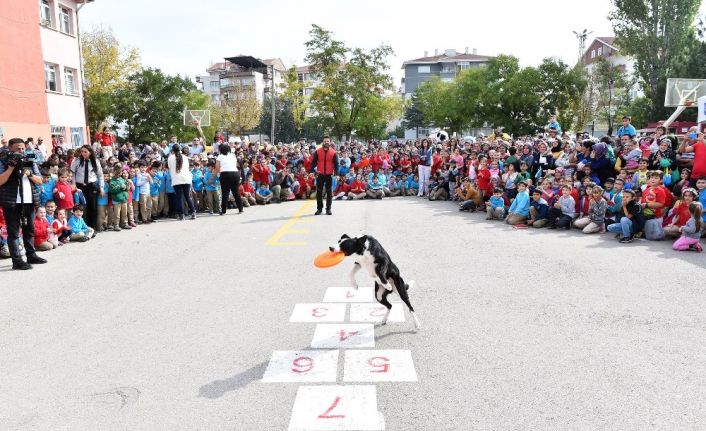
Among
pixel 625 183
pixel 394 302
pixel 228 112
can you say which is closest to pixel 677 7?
pixel 625 183

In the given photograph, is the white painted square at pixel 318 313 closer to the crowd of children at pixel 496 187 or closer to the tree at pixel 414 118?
the crowd of children at pixel 496 187

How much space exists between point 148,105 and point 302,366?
1776 inches

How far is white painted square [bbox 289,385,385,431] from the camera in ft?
12.0

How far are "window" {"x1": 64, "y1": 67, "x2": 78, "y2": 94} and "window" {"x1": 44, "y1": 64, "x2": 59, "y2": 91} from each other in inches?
30.3

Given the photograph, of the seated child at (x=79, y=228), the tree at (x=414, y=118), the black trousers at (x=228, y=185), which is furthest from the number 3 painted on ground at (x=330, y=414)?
the tree at (x=414, y=118)

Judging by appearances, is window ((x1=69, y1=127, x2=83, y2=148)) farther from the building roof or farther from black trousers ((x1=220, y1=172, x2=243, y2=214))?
the building roof

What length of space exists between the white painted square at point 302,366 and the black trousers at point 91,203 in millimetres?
9368

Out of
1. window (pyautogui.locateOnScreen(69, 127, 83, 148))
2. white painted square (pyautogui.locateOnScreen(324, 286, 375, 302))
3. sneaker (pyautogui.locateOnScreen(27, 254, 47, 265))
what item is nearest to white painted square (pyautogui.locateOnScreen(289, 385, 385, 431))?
white painted square (pyautogui.locateOnScreen(324, 286, 375, 302))

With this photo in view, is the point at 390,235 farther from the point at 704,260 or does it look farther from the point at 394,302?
the point at 704,260

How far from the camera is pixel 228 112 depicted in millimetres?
62094

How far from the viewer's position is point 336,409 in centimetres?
388

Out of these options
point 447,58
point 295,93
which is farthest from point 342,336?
point 447,58

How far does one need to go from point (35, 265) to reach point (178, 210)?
19.1ft

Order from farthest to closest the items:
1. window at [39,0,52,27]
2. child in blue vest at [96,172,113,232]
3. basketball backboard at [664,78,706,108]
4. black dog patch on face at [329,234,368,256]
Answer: window at [39,0,52,27] → basketball backboard at [664,78,706,108] → child in blue vest at [96,172,113,232] → black dog patch on face at [329,234,368,256]
